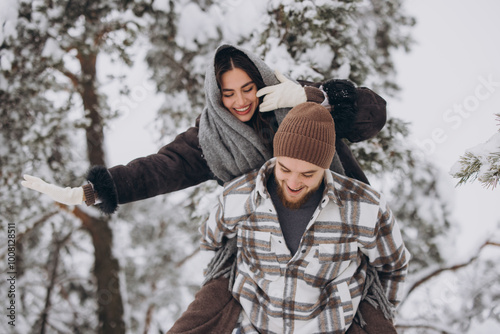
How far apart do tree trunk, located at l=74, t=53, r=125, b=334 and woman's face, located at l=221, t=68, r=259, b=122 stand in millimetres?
3789

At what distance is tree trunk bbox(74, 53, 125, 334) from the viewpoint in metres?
5.66

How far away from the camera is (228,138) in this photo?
88.1 inches

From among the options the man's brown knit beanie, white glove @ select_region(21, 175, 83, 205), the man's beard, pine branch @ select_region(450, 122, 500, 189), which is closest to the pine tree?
pine branch @ select_region(450, 122, 500, 189)

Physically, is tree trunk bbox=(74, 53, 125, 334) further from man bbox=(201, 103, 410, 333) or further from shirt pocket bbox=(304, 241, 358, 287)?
shirt pocket bbox=(304, 241, 358, 287)

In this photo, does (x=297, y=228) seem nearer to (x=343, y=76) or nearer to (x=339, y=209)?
(x=339, y=209)

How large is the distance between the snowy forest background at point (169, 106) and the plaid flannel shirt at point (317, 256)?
2.31ft

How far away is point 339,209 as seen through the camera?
1973 mm

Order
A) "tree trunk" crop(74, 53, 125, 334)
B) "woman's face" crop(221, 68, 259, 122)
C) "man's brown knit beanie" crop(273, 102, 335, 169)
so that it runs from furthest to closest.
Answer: "tree trunk" crop(74, 53, 125, 334)
"woman's face" crop(221, 68, 259, 122)
"man's brown knit beanie" crop(273, 102, 335, 169)

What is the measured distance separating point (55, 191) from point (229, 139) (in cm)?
96

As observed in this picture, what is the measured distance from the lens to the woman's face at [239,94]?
2.21 metres

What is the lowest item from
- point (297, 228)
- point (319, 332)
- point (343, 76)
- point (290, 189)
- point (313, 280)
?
point (319, 332)

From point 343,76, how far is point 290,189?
1.34 m

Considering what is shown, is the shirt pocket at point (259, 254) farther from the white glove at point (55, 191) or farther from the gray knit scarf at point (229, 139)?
the white glove at point (55, 191)

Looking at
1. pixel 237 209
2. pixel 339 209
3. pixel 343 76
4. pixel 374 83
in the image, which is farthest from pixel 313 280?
pixel 374 83
